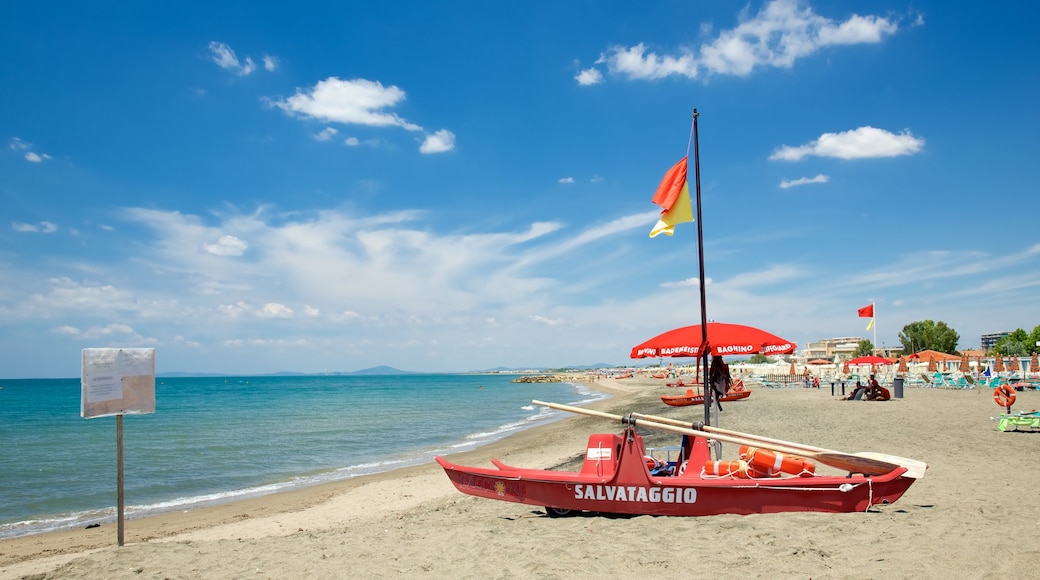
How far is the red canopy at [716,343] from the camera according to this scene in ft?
28.8

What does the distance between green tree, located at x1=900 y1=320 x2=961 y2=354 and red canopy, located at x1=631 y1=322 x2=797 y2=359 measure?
94673 millimetres

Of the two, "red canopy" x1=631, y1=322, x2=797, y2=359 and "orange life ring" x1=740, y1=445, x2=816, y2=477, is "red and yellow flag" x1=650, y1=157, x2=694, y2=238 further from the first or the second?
"orange life ring" x1=740, y1=445, x2=816, y2=477

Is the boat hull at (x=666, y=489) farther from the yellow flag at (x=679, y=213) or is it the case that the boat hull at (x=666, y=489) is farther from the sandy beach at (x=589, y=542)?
the yellow flag at (x=679, y=213)

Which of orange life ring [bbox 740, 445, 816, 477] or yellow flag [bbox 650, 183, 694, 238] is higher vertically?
yellow flag [bbox 650, 183, 694, 238]

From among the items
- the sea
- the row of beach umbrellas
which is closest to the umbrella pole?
the sea

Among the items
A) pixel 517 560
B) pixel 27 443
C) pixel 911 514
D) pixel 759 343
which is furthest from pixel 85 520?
pixel 27 443

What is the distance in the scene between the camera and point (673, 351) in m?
9.01

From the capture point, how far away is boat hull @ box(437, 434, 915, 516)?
6.56 m

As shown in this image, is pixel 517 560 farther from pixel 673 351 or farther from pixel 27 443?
pixel 27 443

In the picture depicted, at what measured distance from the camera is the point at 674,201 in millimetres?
8953

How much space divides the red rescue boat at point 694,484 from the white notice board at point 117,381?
4060 mm

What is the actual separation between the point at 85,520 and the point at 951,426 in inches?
772

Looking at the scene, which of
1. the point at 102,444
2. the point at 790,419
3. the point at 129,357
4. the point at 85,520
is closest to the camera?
the point at 129,357

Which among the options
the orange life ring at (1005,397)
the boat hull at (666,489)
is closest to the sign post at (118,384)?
the boat hull at (666,489)
